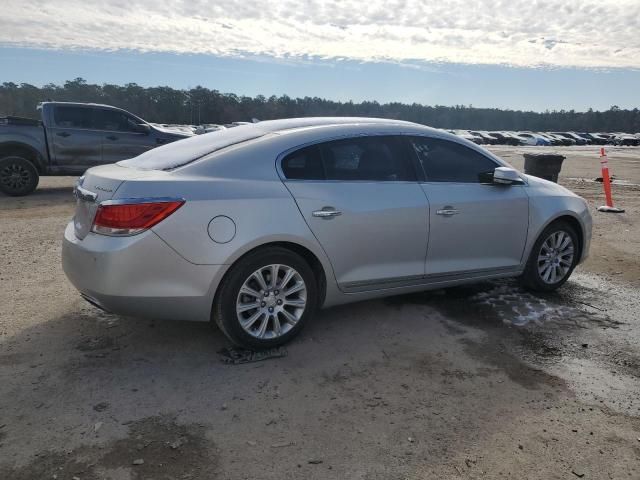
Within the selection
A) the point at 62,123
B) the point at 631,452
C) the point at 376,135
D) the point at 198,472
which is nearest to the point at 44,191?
the point at 62,123

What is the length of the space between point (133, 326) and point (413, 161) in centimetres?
262

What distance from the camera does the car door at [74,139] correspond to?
11.0m

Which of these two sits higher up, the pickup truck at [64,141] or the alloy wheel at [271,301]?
the pickup truck at [64,141]

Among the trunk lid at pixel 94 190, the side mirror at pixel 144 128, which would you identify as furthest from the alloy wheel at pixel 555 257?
the side mirror at pixel 144 128

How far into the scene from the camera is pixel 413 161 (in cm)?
460

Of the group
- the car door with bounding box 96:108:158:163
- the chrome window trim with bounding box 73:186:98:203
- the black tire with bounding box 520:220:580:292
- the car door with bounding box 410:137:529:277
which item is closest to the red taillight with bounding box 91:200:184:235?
the chrome window trim with bounding box 73:186:98:203

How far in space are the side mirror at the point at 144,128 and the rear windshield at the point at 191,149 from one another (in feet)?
27.1

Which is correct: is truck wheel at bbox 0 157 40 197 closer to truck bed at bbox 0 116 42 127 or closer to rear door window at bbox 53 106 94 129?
truck bed at bbox 0 116 42 127

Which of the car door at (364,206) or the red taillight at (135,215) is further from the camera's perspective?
the car door at (364,206)

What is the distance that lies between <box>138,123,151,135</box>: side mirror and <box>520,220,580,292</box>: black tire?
30.8 ft

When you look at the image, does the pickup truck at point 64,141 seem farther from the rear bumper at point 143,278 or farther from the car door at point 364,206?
the car door at point 364,206

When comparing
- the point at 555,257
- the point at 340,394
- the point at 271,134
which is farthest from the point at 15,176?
the point at 555,257

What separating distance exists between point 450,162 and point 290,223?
173 centimetres

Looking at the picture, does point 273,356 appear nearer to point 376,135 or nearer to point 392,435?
point 392,435
